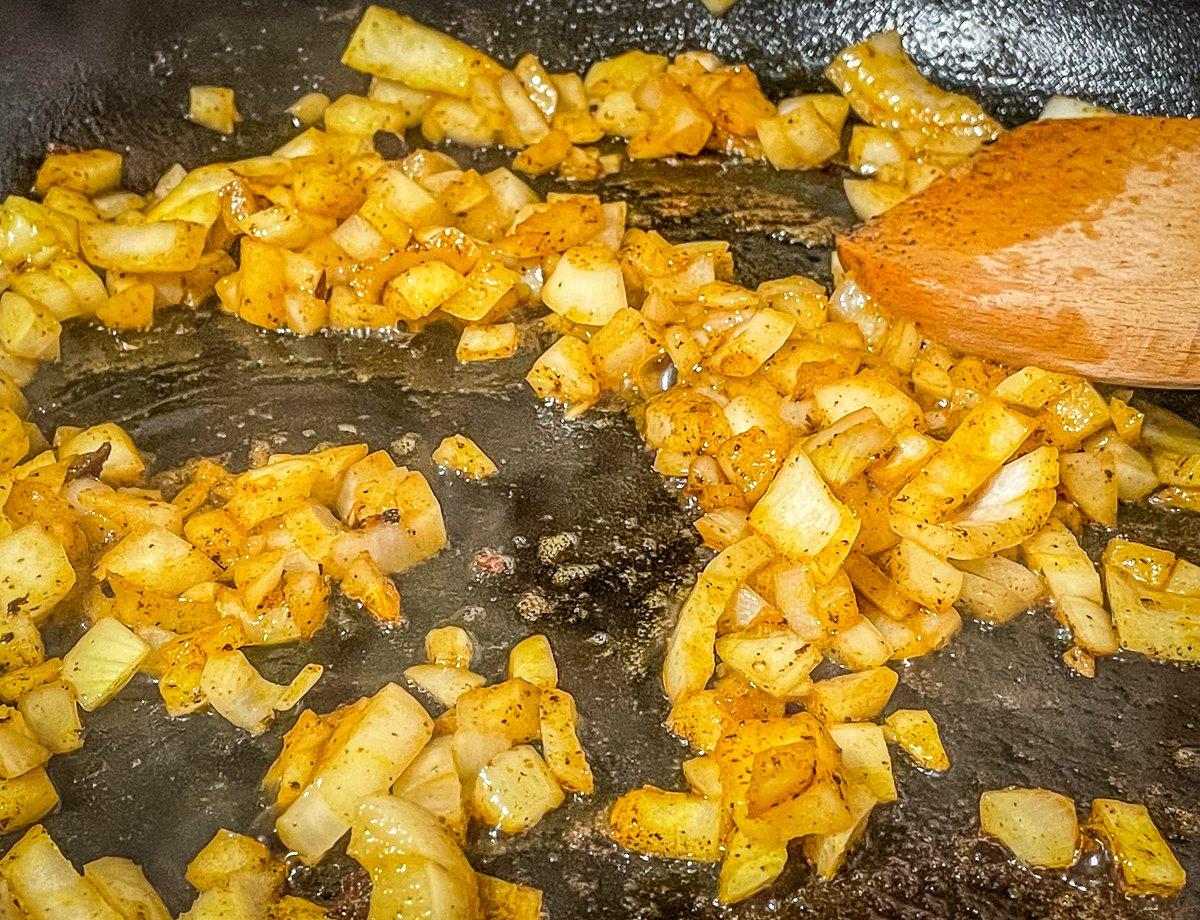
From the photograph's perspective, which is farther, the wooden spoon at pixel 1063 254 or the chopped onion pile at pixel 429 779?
the wooden spoon at pixel 1063 254

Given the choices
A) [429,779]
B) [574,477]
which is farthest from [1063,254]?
[429,779]

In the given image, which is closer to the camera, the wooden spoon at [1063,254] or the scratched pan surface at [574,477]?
the scratched pan surface at [574,477]

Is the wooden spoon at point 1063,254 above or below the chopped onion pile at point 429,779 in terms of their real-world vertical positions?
above

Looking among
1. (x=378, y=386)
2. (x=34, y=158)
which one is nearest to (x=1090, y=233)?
(x=378, y=386)

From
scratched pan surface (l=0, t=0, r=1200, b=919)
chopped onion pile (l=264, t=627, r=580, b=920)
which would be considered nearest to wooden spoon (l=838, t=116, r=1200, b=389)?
scratched pan surface (l=0, t=0, r=1200, b=919)

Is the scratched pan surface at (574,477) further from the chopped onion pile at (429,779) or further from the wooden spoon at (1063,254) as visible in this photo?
the wooden spoon at (1063,254)

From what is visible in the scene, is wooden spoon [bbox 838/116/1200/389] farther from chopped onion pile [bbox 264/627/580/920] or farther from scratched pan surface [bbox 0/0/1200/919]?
chopped onion pile [bbox 264/627/580/920]

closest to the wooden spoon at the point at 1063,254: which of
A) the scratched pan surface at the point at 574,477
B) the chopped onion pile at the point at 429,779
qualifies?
the scratched pan surface at the point at 574,477
